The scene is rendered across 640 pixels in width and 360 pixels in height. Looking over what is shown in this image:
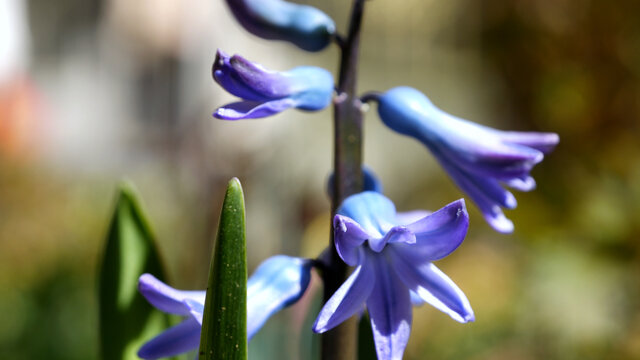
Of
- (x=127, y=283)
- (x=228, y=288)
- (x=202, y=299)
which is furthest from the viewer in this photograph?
(x=127, y=283)

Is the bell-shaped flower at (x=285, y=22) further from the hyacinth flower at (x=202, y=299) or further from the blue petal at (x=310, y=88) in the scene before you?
the hyacinth flower at (x=202, y=299)

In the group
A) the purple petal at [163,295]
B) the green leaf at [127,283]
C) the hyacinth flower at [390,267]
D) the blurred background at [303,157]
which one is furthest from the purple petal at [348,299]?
the blurred background at [303,157]

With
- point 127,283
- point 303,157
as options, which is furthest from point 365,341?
point 303,157

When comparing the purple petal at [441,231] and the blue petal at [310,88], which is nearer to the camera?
the purple petal at [441,231]

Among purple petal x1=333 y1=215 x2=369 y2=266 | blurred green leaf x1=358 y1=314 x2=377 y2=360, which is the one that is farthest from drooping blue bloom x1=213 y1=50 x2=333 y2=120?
blurred green leaf x1=358 y1=314 x2=377 y2=360

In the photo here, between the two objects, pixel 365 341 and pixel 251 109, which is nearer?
pixel 251 109

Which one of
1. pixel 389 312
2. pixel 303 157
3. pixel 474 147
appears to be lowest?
pixel 303 157

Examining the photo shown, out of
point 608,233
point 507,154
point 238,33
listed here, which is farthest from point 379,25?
point 507,154

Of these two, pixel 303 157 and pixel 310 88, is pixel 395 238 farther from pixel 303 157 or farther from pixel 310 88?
pixel 303 157
